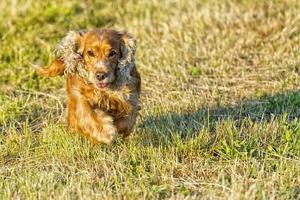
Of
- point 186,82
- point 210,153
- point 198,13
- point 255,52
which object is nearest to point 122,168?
point 210,153

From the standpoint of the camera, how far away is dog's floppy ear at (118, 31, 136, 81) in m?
6.54

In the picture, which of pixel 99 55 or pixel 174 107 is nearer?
pixel 99 55

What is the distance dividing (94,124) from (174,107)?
1.59 metres

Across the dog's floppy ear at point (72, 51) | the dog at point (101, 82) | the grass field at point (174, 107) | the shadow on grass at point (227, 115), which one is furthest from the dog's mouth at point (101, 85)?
the shadow on grass at point (227, 115)

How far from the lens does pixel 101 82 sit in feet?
20.8

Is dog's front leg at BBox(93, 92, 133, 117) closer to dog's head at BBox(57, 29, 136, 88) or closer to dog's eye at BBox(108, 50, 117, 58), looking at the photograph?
dog's head at BBox(57, 29, 136, 88)

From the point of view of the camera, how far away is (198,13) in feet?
35.3

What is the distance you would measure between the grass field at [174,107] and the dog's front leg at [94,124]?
116mm

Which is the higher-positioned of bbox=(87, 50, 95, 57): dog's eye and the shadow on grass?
bbox=(87, 50, 95, 57): dog's eye

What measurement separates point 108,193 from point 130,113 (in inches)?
45.0

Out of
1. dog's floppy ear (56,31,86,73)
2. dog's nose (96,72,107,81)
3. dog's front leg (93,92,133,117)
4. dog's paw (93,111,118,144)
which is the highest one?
dog's floppy ear (56,31,86,73)

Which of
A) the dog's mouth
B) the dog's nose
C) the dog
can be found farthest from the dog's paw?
the dog's nose

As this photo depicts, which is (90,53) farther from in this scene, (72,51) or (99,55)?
(72,51)

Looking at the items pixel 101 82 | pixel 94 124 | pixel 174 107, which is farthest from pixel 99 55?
pixel 174 107
